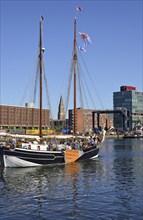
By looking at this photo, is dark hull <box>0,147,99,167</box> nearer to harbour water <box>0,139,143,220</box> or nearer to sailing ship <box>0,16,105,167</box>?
sailing ship <box>0,16,105,167</box>

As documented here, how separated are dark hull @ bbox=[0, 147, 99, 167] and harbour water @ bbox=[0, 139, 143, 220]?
20.6 feet

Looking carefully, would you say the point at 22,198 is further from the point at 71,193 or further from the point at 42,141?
the point at 42,141

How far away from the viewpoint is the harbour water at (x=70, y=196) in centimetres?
2159

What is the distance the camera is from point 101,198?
25844 millimetres

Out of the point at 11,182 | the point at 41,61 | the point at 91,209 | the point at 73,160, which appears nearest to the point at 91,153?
the point at 73,160

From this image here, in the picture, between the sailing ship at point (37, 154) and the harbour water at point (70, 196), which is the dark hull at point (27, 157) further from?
the harbour water at point (70, 196)

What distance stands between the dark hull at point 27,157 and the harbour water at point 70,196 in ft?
20.6

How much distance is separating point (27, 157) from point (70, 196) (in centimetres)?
2092

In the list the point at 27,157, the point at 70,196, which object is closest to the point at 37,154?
the point at 27,157

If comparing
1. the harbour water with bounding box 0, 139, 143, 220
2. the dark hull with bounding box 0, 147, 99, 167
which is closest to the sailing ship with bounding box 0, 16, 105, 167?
the dark hull with bounding box 0, 147, 99, 167

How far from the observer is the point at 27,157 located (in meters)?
46.5

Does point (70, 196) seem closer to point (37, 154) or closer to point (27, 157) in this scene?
point (27, 157)

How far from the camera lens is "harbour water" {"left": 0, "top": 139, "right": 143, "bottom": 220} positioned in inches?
850

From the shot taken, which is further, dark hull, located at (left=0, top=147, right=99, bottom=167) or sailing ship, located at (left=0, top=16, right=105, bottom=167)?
sailing ship, located at (left=0, top=16, right=105, bottom=167)
